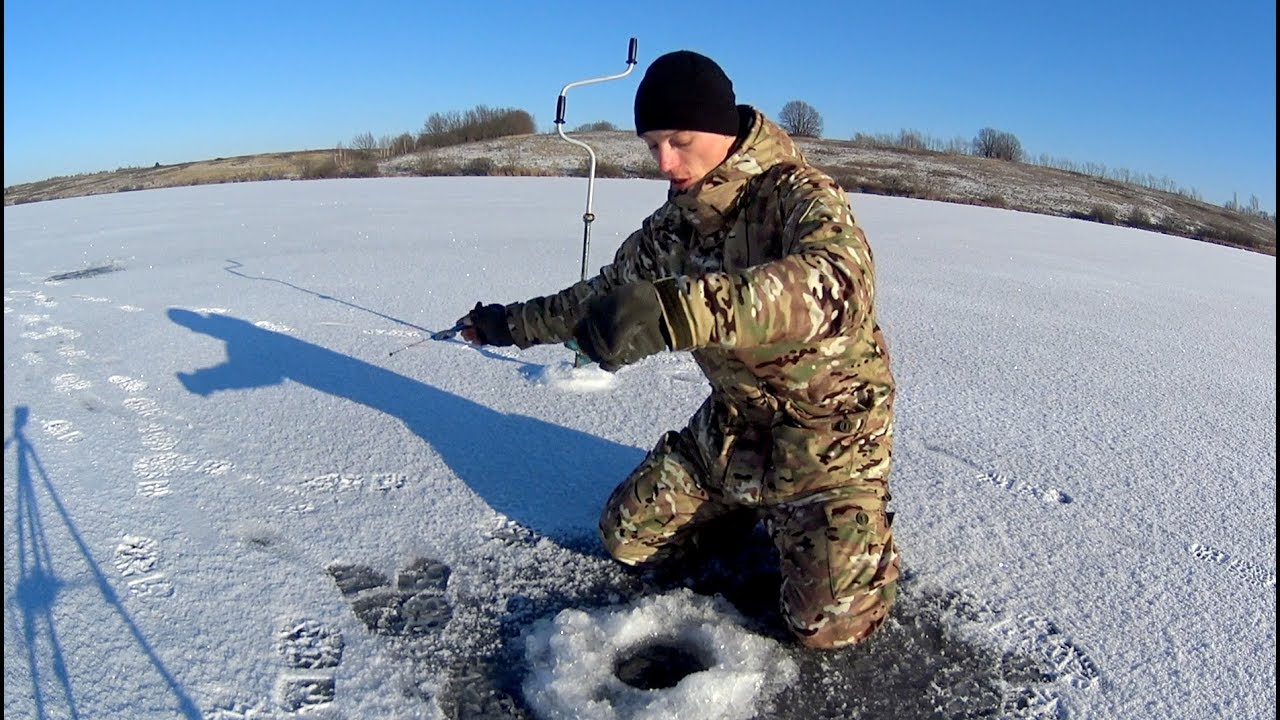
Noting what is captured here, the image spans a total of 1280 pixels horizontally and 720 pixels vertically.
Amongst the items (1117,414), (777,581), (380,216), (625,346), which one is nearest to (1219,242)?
(1117,414)

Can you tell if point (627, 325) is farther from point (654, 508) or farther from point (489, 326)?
point (489, 326)

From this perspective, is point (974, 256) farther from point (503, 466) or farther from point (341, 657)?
point (341, 657)

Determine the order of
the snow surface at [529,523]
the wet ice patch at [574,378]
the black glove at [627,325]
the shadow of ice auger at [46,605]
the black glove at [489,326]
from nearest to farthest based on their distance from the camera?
1. the black glove at [627,325]
2. the shadow of ice auger at [46,605]
3. the snow surface at [529,523]
4. the black glove at [489,326]
5. the wet ice patch at [574,378]

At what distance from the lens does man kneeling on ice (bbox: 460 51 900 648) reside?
1646mm

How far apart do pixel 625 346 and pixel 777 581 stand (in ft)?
3.18

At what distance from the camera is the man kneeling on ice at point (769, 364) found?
1.65 meters

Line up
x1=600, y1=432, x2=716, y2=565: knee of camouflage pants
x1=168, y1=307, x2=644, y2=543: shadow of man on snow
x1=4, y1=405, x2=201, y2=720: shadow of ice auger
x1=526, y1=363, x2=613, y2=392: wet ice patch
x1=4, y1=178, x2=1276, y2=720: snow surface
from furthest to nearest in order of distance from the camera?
x1=526, y1=363, x2=613, y2=392: wet ice patch < x1=168, y1=307, x2=644, y2=543: shadow of man on snow < x1=600, y1=432, x2=716, y2=565: knee of camouflage pants < x1=4, y1=178, x2=1276, y2=720: snow surface < x1=4, y1=405, x2=201, y2=720: shadow of ice auger

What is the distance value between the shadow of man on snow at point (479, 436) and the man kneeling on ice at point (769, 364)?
307mm

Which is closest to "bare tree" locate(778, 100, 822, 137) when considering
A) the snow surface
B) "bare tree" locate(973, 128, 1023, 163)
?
"bare tree" locate(973, 128, 1023, 163)

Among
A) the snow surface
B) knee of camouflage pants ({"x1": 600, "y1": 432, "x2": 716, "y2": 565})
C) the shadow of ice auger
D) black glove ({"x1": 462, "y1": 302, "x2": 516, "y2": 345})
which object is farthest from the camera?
black glove ({"x1": 462, "y1": 302, "x2": 516, "y2": 345})

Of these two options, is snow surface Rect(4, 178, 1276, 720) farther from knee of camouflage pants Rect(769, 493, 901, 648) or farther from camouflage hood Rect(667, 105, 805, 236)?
camouflage hood Rect(667, 105, 805, 236)

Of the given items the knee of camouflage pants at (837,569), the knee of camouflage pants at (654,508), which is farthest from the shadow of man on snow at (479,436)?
the knee of camouflage pants at (837,569)

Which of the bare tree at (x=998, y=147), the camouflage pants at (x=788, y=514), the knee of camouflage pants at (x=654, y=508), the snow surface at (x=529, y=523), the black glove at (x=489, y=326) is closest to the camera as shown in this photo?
the snow surface at (x=529, y=523)

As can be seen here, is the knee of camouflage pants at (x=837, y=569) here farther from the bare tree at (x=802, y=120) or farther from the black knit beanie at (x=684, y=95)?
the bare tree at (x=802, y=120)
